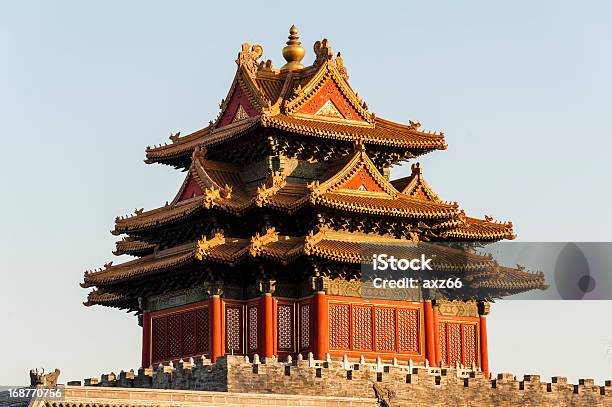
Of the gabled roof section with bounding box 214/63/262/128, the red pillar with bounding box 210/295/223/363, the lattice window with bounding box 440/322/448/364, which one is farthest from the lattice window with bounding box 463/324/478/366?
the gabled roof section with bounding box 214/63/262/128

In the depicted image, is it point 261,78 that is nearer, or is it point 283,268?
point 283,268

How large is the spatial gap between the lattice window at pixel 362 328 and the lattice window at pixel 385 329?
0.39 metres

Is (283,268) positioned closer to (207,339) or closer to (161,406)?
(207,339)

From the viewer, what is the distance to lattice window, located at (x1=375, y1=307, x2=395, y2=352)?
7094 cm

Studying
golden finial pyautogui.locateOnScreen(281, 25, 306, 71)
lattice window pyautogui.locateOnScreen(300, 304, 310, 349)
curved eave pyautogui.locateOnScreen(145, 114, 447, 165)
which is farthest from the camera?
golden finial pyautogui.locateOnScreen(281, 25, 306, 71)

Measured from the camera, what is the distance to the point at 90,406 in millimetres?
56875

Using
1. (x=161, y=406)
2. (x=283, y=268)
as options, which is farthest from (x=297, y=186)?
(x=161, y=406)

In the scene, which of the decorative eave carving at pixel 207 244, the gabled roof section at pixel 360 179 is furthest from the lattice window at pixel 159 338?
the gabled roof section at pixel 360 179

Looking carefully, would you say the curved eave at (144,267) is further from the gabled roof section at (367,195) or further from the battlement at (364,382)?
the gabled roof section at (367,195)

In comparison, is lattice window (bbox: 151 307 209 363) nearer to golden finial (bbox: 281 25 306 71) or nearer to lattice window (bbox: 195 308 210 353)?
lattice window (bbox: 195 308 210 353)

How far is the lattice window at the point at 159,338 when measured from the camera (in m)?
74.1

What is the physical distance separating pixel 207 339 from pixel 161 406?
12.9m

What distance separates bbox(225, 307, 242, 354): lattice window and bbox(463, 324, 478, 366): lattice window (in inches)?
452

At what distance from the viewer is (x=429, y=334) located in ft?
238
